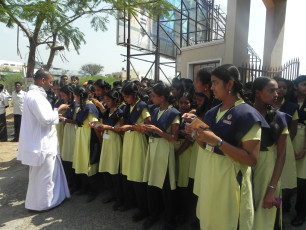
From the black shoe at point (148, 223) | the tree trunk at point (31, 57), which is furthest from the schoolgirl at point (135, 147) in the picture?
the tree trunk at point (31, 57)

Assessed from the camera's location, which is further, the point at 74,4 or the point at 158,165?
the point at 74,4

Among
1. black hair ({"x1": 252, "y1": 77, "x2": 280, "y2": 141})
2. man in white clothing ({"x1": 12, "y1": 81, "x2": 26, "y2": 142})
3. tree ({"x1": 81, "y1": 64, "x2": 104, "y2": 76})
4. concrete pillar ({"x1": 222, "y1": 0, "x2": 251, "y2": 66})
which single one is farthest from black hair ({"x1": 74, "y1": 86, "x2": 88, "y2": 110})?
tree ({"x1": 81, "y1": 64, "x2": 104, "y2": 76})

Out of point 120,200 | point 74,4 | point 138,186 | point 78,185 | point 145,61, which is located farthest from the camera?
point 145,61

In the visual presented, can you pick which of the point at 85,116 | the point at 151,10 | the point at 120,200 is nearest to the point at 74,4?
the point at 151,10

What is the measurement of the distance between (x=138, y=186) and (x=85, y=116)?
1.43 m

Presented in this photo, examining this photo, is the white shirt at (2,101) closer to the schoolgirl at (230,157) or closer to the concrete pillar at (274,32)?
the schoolgirl at (230,157)

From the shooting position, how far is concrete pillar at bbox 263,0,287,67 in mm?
8953

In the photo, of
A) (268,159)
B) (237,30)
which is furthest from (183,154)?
(237,30)

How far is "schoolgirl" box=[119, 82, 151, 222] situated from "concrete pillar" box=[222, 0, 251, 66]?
506 cm

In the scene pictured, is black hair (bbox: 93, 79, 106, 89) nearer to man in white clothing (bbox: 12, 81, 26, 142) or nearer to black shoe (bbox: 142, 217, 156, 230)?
black shoe (bbox: 142, 217, 156, 230)

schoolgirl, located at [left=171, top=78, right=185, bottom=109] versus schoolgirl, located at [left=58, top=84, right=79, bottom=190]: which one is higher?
schoolgirl, located at [left=171, top=78, right=185, bottom=109]

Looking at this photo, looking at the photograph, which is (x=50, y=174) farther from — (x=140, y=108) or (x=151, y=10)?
(x=151, y=10)

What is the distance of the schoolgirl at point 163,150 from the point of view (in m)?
2.84

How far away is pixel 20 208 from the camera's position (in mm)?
3777
